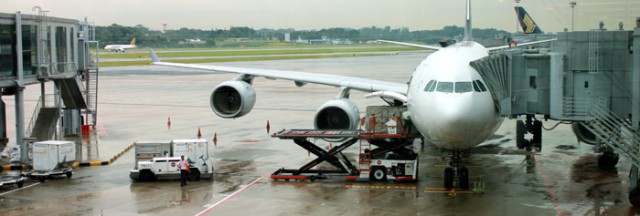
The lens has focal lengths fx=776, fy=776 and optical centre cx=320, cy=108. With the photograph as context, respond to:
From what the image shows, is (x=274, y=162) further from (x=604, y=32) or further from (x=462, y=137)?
(x=604, y=32)

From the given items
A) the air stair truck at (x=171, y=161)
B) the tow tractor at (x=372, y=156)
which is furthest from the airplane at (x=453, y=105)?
the air stair truck at (x=171, y=161)

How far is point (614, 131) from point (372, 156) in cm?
690

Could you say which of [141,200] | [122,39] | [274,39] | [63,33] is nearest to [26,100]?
[63,33]

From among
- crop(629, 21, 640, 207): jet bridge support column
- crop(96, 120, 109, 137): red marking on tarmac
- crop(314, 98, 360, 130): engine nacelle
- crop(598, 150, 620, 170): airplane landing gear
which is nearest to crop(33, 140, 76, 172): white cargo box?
crop(314, 98, 360, 130): engine nacelle

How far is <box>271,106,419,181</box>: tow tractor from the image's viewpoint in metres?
22.4

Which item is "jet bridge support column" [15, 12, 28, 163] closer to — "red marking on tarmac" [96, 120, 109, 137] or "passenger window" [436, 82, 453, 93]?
"red marking on tarmac" [96, 120, 109, 137]

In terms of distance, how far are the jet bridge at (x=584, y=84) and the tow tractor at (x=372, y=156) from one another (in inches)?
126

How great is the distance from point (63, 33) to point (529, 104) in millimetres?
17063

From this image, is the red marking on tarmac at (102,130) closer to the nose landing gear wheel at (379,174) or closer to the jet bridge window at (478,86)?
the nose landing gear wheel at (379,174)

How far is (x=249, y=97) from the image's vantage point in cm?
2967

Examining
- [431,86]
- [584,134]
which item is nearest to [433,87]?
[431,86]

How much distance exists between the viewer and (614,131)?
19.6 metres

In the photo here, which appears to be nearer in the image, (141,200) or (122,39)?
(141,200)

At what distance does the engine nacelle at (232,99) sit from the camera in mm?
29469
